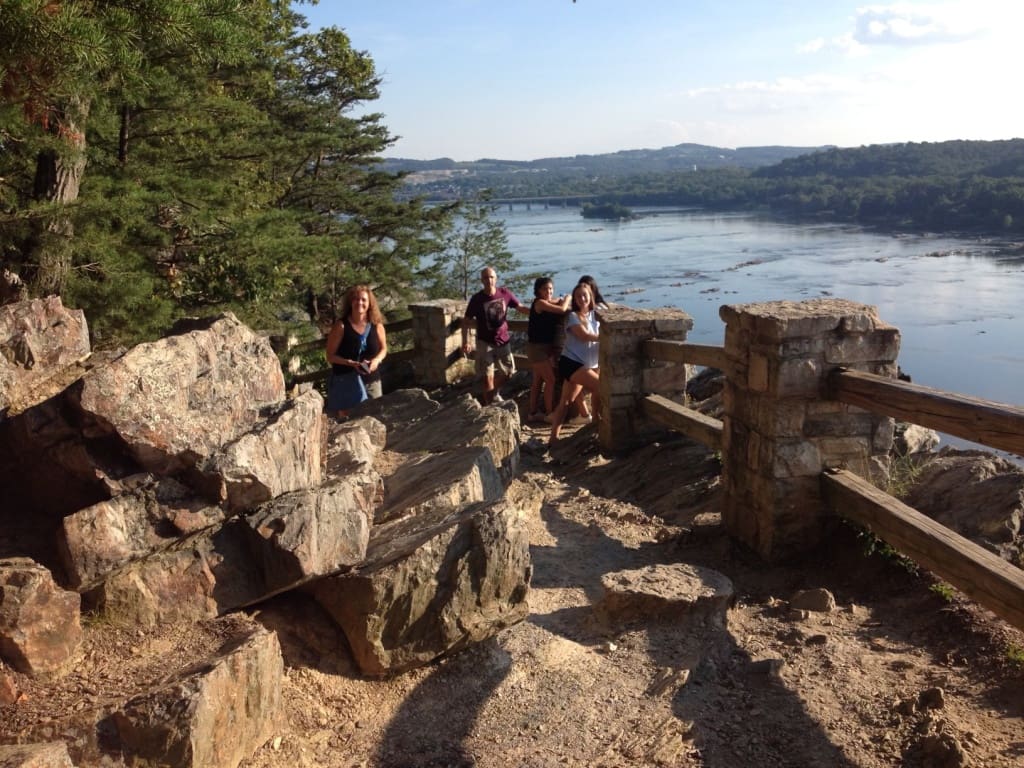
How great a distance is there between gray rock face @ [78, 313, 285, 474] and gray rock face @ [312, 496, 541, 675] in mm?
786

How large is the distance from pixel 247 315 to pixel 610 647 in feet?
29.4

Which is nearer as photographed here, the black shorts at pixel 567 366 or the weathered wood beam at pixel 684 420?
the weathered wood beam at pixel 684 420

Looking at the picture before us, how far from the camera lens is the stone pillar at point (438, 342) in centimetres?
968

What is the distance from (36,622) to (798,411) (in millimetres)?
3705

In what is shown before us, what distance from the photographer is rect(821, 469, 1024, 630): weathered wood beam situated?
3.53m

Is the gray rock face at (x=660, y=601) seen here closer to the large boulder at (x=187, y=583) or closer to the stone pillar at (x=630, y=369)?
the large boulder at (x=187, y=583)

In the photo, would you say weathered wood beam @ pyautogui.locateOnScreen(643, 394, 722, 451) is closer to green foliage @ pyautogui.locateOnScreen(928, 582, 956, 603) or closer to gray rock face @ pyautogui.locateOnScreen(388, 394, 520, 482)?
gray rock face @ pyautogui.locateOnScreen(388, 394, 520, 482)

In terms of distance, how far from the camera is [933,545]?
3969mm

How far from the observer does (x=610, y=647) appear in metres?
4.01

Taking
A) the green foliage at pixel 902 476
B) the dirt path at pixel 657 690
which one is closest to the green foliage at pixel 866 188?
the green foliage at pixel 902 476

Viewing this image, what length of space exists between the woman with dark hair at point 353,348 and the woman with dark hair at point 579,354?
1655mm

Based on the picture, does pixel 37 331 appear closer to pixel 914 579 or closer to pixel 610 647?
pixel 610 647

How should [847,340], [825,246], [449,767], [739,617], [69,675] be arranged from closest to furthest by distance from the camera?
[69,675]
[449,767]
[739,617]
[847,340]
[825,246]

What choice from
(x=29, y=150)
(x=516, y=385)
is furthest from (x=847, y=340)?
(x=29, y=150)
